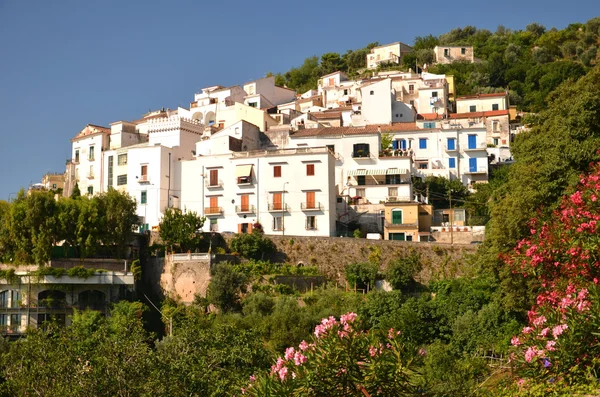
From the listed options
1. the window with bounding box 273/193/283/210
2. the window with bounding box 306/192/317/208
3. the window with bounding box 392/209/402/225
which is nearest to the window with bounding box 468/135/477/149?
the window with bounding box 392/209/402/225

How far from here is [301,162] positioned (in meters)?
46.6

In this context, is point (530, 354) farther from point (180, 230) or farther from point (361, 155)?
point (361, 155)

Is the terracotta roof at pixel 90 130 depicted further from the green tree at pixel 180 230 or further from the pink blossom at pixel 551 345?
the pink blossom at pixel 551 345

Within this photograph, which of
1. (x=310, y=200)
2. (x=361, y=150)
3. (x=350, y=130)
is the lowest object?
(x=310, y=200)

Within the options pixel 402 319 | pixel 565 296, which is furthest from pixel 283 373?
pixel 402 319

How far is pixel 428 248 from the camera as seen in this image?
41719 millimetres

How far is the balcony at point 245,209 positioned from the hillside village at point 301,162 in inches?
2.3

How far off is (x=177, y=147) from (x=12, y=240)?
48.3 ft

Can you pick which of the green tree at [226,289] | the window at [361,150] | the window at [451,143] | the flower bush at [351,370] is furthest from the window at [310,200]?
the flower bush at [351,370]

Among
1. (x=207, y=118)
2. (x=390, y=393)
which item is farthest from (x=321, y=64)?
(x=390, y=393)

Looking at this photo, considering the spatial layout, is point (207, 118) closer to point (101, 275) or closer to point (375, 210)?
point (375, 210)

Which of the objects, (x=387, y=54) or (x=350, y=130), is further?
(x=387, y=54)

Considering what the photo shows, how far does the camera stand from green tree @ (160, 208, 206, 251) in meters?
43.0

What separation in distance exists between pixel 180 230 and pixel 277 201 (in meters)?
6.48
